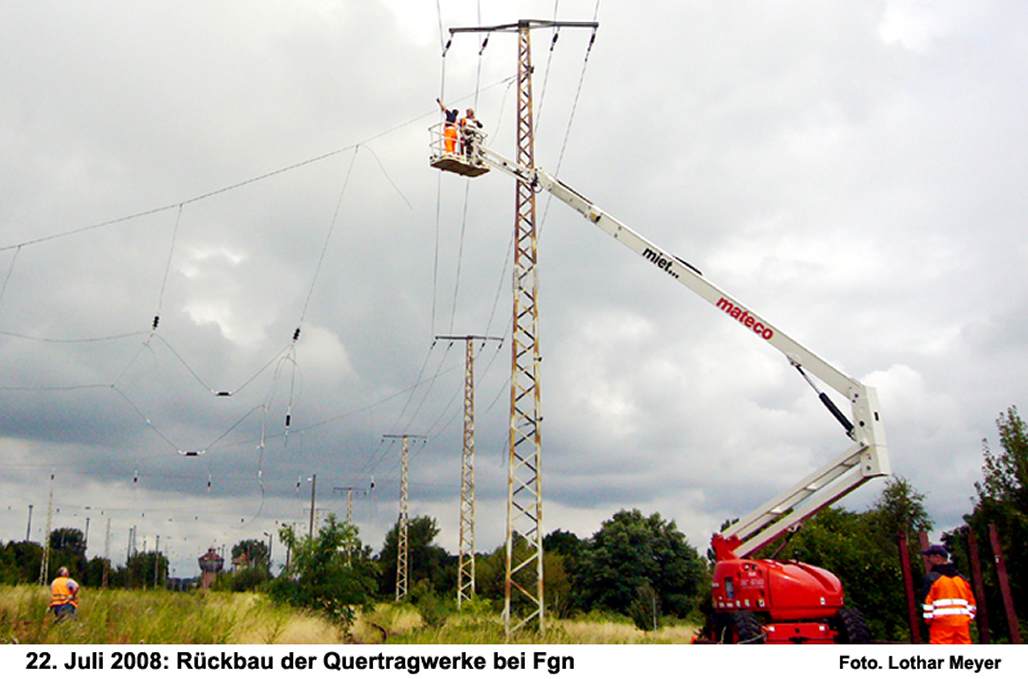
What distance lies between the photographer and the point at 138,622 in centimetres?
1290

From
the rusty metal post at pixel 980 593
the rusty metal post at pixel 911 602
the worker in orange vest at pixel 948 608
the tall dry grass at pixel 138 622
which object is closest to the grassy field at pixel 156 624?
the tall dry grass at pixel 138 622

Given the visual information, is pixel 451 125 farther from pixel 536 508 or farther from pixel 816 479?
pixel 816 479

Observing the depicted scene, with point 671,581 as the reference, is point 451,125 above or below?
above

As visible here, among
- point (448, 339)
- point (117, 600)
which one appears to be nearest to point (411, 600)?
point (448, 339)

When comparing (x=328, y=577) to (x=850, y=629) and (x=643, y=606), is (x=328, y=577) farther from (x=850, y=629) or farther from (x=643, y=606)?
(x=643, y=606)

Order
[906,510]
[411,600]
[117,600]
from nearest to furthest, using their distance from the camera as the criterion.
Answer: [117,600]
[906,510]
[411,600]

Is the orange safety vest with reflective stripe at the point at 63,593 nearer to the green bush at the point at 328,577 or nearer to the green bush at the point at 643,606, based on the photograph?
the green bush at the point at 328,577

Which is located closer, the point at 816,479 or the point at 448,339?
the point at 816,479

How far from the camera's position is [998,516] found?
2952 centimetres

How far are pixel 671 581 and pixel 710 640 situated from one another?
53724 millimetres

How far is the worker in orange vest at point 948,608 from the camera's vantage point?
12312mm

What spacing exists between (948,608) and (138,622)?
38.4 feet

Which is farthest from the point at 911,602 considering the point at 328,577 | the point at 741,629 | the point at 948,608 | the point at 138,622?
the point at 328,577
